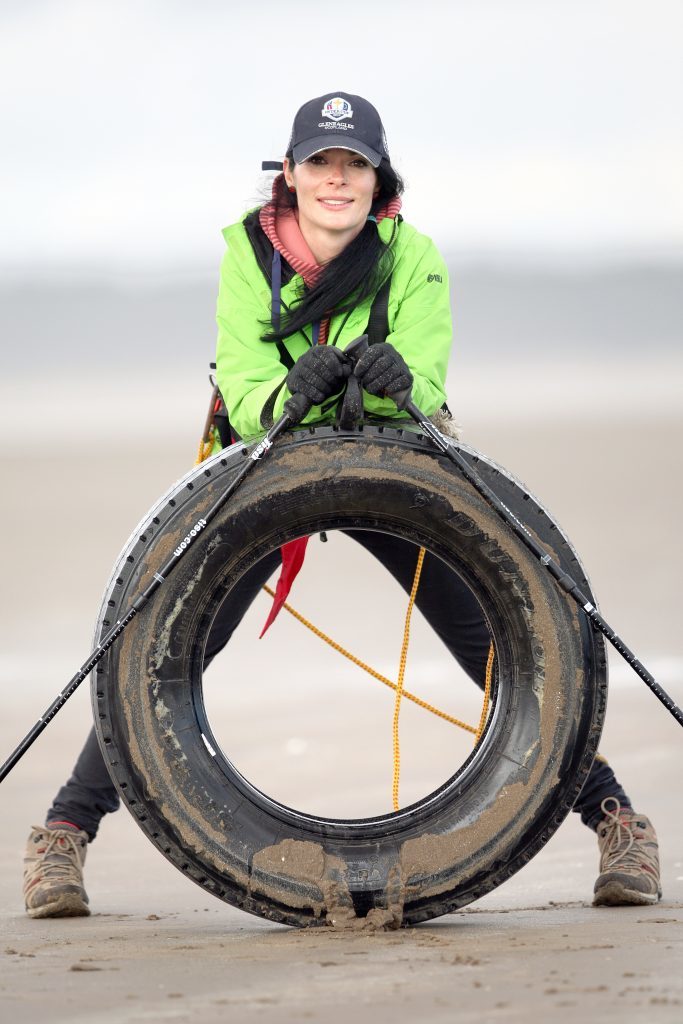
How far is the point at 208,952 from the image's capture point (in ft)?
9.14

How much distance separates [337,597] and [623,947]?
4.94m

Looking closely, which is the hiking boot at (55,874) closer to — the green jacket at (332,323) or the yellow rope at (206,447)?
the yellow rope at (206,447)

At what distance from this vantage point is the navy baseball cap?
11.4 ft

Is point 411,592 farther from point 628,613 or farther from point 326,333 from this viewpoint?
point 628,613

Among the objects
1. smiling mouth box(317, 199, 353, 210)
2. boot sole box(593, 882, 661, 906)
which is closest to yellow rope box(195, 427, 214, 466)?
smiling mouth box(317, 199, 353, 210)

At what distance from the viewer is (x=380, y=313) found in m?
3.52

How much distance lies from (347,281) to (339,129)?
35cm

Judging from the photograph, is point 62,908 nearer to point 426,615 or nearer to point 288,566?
point 288,566

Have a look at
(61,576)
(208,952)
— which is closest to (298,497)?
(208,952)

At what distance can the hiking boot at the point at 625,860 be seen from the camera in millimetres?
3496

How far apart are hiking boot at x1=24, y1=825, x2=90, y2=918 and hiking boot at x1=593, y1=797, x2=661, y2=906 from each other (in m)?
1.21

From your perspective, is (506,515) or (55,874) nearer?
(506,515)

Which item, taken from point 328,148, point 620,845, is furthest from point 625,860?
point 328,148

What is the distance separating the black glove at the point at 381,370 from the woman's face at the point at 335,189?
0.57 metres
